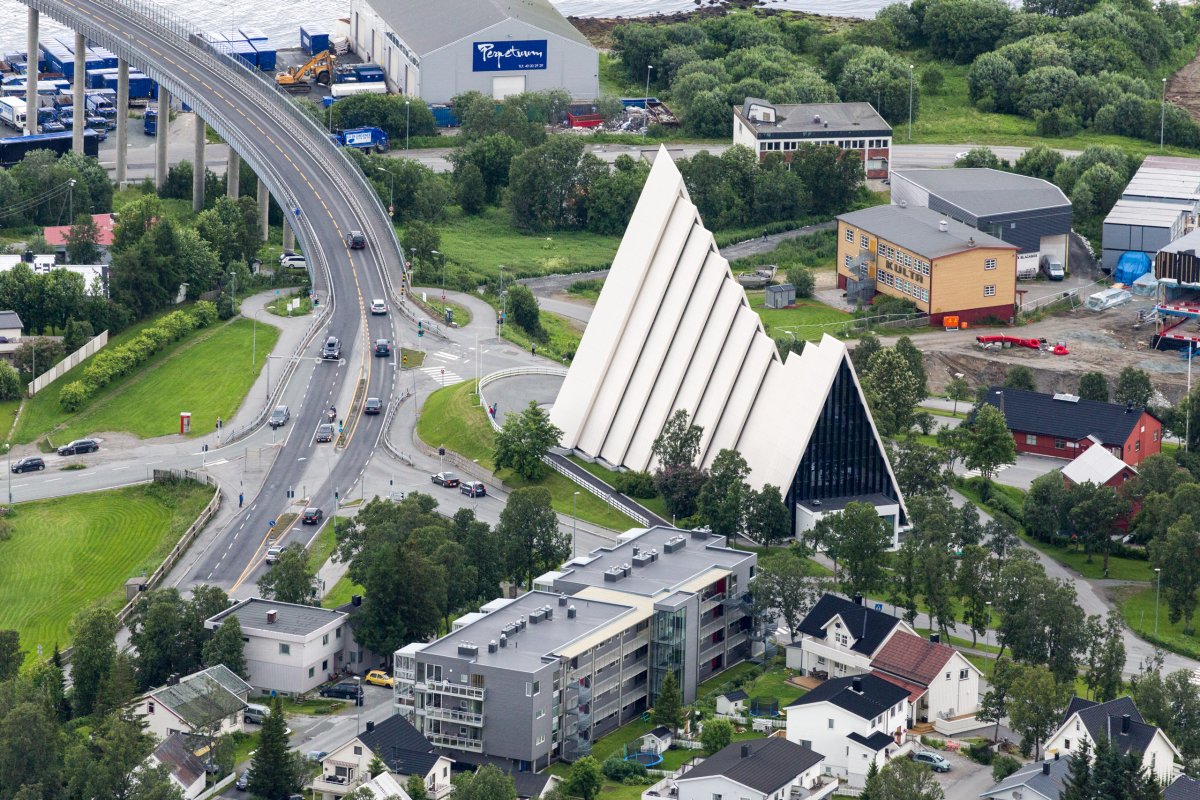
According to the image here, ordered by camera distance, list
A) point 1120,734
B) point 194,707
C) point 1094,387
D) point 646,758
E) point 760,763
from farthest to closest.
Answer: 1. point 1094,387
2. point 194,707
3. point 646,758
4. point 1120,734
5. point 760,763

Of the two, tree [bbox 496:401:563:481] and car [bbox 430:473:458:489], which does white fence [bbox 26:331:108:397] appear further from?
tree [bbox 496:401:563:481]

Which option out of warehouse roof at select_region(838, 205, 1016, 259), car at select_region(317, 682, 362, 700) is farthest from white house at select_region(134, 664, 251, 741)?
warehouse roof at select_region(838, 205, 1016, 259)

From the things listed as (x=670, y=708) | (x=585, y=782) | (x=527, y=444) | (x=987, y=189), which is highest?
(x=987, y=189)

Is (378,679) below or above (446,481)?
below

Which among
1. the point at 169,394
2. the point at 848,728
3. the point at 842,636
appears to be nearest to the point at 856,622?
the point at 842,636

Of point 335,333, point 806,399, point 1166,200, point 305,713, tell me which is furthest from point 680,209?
point 1166,200

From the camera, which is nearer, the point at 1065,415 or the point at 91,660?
the point at 91,660

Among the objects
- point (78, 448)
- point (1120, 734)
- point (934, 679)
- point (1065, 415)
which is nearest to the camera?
point (1120, 734)

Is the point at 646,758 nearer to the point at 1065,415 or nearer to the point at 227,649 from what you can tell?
the point at 227,649
